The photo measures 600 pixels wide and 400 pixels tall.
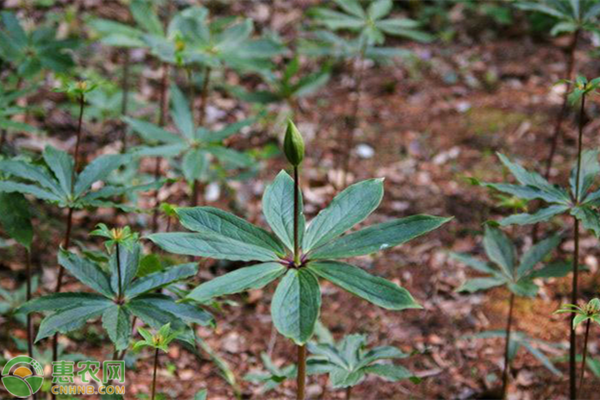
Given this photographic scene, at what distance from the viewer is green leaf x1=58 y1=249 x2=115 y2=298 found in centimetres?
170

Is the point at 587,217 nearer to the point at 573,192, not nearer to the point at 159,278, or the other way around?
the point at 573,192

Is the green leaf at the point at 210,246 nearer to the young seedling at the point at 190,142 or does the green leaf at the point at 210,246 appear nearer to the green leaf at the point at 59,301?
the green leaf at the point at 59,301

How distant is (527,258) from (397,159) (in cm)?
185

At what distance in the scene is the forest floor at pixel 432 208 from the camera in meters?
2.52

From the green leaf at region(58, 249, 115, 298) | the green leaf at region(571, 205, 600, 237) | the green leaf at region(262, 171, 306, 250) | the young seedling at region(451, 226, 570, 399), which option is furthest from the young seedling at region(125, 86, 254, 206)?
the green leaf at region(571, 205, 600, 237)

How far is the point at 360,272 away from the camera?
1413 mm

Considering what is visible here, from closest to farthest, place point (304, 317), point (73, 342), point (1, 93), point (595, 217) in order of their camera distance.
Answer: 1. point (304, 317)
2. point (595, 217)
3. point (1, 93)
4. point (73, 342)

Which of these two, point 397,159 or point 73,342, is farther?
point 397,159

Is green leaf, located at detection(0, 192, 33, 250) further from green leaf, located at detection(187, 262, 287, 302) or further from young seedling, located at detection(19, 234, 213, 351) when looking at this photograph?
green leaf, located at detection(187, 262, 287, 302)

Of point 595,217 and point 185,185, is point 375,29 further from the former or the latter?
point 595,217

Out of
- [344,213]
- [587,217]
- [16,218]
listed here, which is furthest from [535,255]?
[16,218]

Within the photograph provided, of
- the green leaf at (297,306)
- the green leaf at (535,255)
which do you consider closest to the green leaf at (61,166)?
the green leaf at (297,306)

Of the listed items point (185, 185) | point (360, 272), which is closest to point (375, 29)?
point (185, 185)

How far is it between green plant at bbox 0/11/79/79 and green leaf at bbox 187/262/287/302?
5.61 feet
